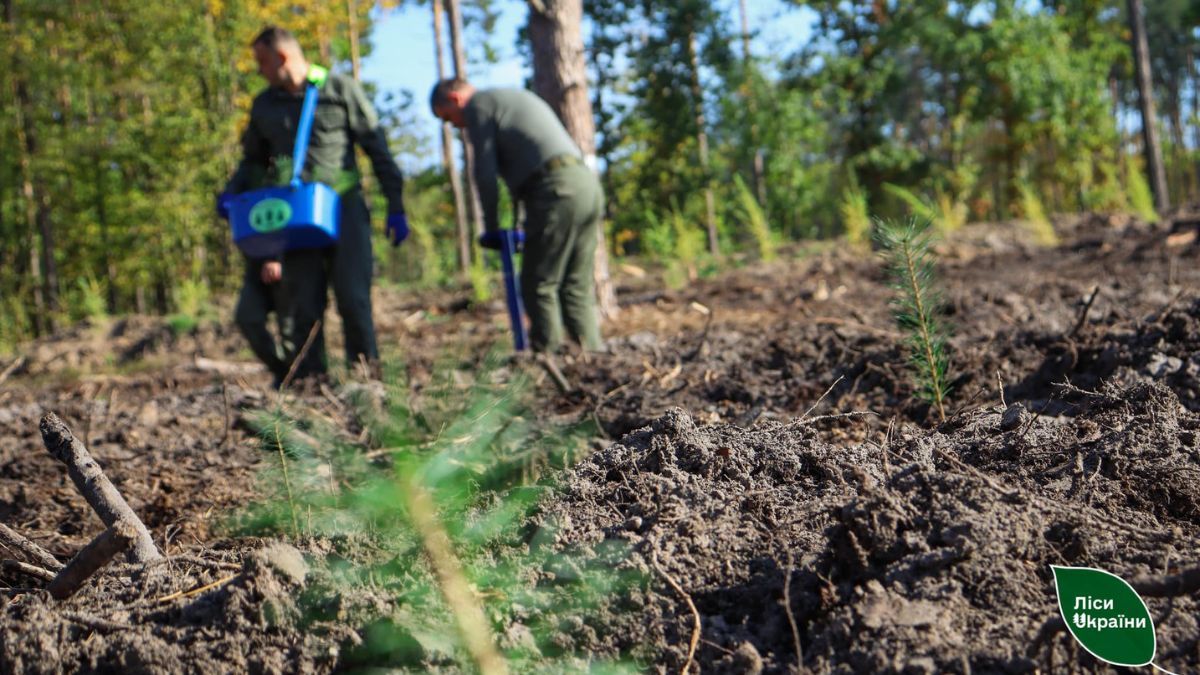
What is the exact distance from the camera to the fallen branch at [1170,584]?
999mm

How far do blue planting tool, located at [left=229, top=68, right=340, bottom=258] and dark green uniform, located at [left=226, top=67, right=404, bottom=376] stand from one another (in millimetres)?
85

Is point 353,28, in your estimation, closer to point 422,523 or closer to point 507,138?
point 507,138

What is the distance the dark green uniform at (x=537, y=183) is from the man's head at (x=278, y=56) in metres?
0.86

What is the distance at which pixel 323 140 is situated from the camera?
4.39 meters

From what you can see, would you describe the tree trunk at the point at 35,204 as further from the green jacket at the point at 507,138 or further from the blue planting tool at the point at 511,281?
the green jacket at the point at 507,138

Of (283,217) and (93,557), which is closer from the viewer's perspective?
(93,557)

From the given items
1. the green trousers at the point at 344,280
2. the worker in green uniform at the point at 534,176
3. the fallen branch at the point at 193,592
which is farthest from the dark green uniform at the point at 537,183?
the fallen branch at the point at 193,592

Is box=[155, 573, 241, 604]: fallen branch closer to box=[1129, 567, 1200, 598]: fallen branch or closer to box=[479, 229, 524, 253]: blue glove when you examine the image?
box=[1129, 567, 1200, 598]: fallen branch

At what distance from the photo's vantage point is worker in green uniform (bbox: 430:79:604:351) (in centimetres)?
443

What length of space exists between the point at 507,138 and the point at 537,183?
27 centimetres

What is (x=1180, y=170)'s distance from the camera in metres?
23.2

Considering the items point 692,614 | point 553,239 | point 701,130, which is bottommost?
point 692,614

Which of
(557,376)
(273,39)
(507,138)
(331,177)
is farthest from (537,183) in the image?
(557,376)

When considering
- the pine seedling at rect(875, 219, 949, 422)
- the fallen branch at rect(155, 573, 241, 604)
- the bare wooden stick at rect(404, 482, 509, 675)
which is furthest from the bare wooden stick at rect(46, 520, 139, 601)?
the pine seedling at rect(875, 219, 949, 422)
